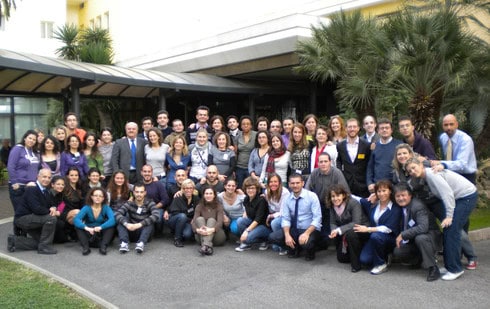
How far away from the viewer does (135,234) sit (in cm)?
748

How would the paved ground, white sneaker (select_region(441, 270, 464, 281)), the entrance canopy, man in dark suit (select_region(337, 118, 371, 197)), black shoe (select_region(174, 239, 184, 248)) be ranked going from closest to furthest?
the paved ground, white sneaker (select_region(441, 270, 464, 281)), man in dark suit (select_region(337, 118, 371, 197)), black shoe (select_region(174, 239, 184, 248)), the entrance canopy

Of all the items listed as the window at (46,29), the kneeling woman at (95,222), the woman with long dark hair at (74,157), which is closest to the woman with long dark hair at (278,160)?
the kneeling woman at (95,222)

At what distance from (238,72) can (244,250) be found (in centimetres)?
1118

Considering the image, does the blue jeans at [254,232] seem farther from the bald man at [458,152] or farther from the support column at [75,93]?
the support column at [75,93]

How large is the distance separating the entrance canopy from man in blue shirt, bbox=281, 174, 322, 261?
260 inches

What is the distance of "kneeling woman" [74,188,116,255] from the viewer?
7.18 meters

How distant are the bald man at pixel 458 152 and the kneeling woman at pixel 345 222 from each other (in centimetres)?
124

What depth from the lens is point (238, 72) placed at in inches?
688

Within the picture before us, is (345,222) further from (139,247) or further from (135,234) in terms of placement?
(135,234)

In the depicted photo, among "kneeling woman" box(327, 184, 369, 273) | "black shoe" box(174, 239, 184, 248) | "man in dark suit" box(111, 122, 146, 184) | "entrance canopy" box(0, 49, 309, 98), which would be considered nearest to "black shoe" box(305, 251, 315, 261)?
"kneeling woman" box(327, 184, 369, 273)

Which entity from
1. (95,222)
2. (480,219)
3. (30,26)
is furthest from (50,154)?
(30,26)

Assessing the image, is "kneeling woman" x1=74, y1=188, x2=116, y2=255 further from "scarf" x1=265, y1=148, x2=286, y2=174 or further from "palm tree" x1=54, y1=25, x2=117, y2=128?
"palm tree" x1=54, y1=25, x2=117, y2=128

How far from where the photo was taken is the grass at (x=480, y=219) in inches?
318

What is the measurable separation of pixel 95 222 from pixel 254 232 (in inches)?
96.1
